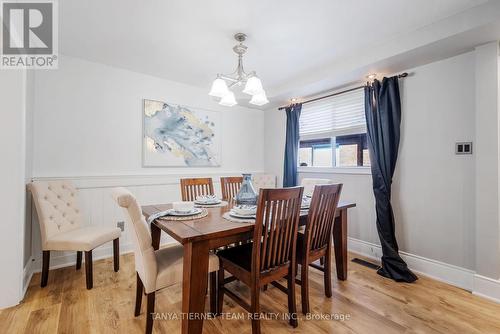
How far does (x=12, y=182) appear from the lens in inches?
71.8

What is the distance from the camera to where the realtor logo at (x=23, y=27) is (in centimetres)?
178

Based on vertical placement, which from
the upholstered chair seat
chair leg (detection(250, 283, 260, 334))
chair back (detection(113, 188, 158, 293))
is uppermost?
chair back (detection(113, 188, 158, 293))

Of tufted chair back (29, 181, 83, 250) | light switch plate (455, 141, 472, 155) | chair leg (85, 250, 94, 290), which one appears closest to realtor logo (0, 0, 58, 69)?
tufted chair back (29, 181, 83, 250)

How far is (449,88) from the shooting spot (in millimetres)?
2271

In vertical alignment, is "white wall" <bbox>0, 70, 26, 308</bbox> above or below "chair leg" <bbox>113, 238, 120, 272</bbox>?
above

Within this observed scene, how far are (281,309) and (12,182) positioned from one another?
2.41 m

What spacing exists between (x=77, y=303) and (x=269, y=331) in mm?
1582

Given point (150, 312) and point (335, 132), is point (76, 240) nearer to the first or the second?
point (150, 312)

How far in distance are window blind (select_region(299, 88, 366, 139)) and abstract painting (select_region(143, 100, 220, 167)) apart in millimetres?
1508

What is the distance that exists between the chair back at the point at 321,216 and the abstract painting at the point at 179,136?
2.25 metres

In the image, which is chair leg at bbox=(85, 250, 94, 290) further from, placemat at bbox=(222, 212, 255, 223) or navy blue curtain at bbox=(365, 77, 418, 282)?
navy blue curtain at bbox=(365, 77, 418, 282)

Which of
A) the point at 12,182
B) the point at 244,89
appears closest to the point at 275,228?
the point at 244,89

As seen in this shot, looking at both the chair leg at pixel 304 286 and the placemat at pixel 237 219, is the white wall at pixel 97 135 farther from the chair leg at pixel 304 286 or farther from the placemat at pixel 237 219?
the chair leg at pixel 304 286

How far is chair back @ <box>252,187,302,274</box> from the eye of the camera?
1.41 m
